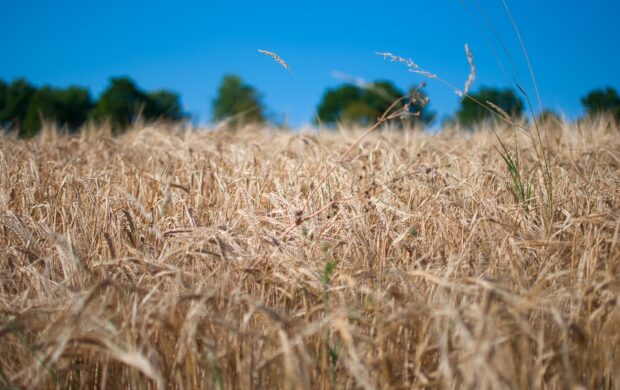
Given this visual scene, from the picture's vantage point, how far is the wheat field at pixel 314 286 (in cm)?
127

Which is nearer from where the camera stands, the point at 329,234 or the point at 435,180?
the point at 329,234

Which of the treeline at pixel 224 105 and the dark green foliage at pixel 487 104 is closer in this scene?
the dark green foliage at pixel 487 104

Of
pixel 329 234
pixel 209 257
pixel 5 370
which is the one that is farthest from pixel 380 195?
pixel 5 370

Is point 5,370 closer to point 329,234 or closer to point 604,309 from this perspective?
point 329,234

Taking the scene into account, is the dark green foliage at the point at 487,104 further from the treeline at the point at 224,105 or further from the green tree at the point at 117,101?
the green tree at the point at 117,101

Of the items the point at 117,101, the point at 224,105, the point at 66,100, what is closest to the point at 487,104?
the point at 117,101

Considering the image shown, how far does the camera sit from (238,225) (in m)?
2.24

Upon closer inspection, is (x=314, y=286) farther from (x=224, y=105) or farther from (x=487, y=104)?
(x=224, y=105)

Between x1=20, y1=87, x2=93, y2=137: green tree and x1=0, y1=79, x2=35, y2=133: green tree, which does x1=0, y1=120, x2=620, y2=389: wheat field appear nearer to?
x1=20, y1=87, x2=93, y2=137: green tree

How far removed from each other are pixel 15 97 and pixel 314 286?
34.9 metres

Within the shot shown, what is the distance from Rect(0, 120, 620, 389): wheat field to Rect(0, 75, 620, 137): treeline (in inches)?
20.1

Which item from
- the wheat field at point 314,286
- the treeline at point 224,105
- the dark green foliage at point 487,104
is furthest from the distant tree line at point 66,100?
the wheat field at point 314,286

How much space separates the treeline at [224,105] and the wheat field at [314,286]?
51cm

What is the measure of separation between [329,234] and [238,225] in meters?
0.43
